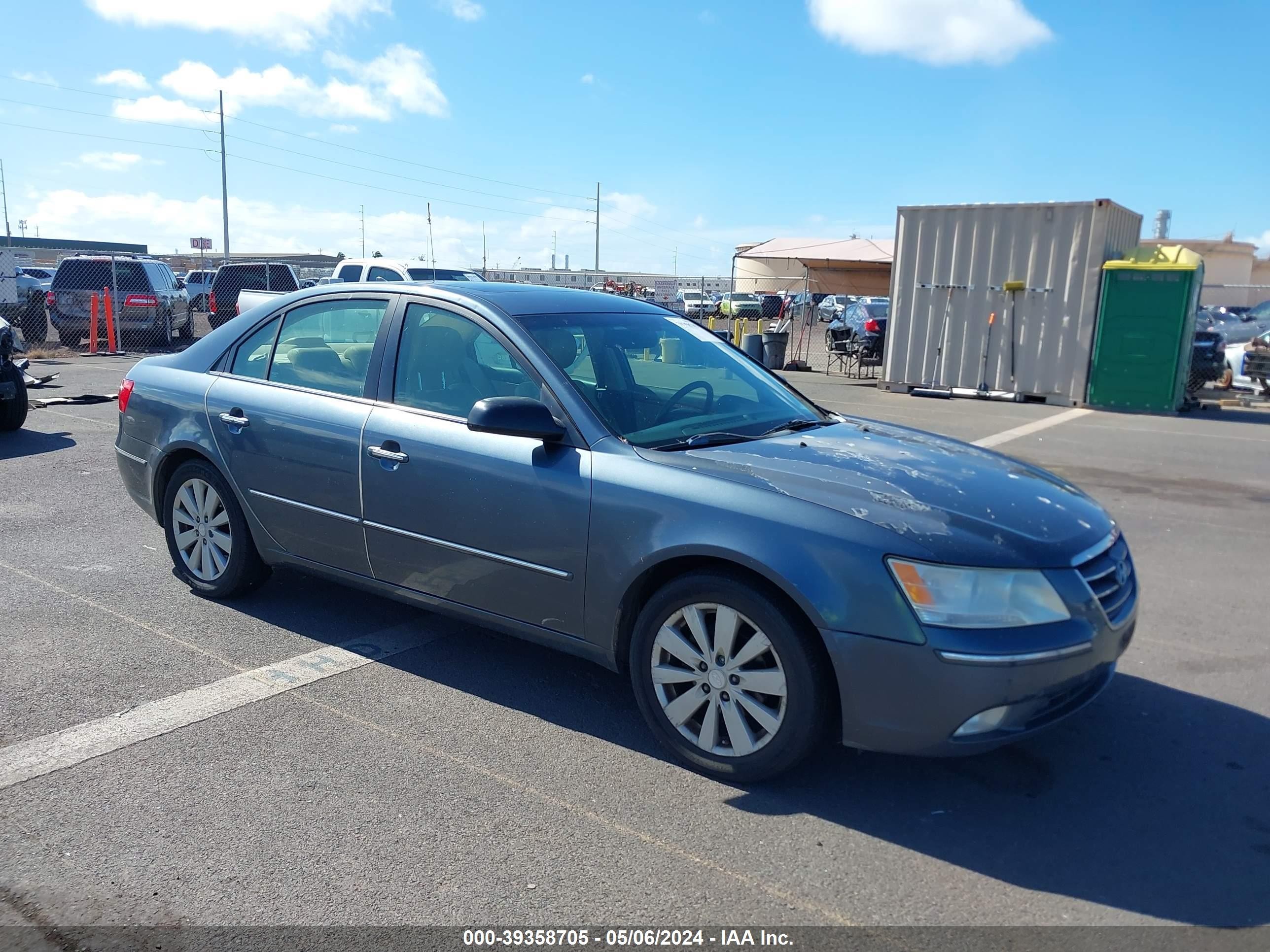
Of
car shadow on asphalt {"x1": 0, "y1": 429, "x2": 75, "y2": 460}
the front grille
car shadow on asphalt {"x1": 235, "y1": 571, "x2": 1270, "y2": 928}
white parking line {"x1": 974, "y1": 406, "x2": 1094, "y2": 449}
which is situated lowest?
car shadow on asphalt {"x1": 235, "y1": 571, "x2": 1270, "y2": 928}

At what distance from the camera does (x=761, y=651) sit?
323cm

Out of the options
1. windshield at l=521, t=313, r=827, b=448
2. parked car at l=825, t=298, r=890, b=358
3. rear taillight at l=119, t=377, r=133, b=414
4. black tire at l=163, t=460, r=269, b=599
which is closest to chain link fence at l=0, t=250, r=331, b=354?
parked car at l=825, t=298, r=890, b=358

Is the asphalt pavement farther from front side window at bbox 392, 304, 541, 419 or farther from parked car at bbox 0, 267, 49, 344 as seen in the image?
parked car at bbox 0, 267, 49, 344

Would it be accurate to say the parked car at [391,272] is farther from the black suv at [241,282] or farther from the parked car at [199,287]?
the parked car at [199,287]

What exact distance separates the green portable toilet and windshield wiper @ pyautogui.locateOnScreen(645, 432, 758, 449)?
13.4m

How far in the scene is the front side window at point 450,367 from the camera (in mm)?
4000

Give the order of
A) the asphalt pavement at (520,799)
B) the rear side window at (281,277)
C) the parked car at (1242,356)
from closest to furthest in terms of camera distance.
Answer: the asphalt pavement at (520,799)
the parked car at (1242,356)
the rear side window at (281,277)

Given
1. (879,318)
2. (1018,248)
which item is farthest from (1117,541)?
(879,318)

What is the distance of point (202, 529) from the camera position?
5.02m

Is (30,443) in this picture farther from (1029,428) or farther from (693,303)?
(693,303)

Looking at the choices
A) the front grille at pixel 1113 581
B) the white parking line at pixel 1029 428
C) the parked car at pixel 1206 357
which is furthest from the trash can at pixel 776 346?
the front grille at pixel 1113 581

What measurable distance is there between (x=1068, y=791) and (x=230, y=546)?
3.89m

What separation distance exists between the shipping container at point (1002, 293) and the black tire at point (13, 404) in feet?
43.4

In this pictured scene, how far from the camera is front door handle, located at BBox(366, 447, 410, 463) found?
4.05 metres
